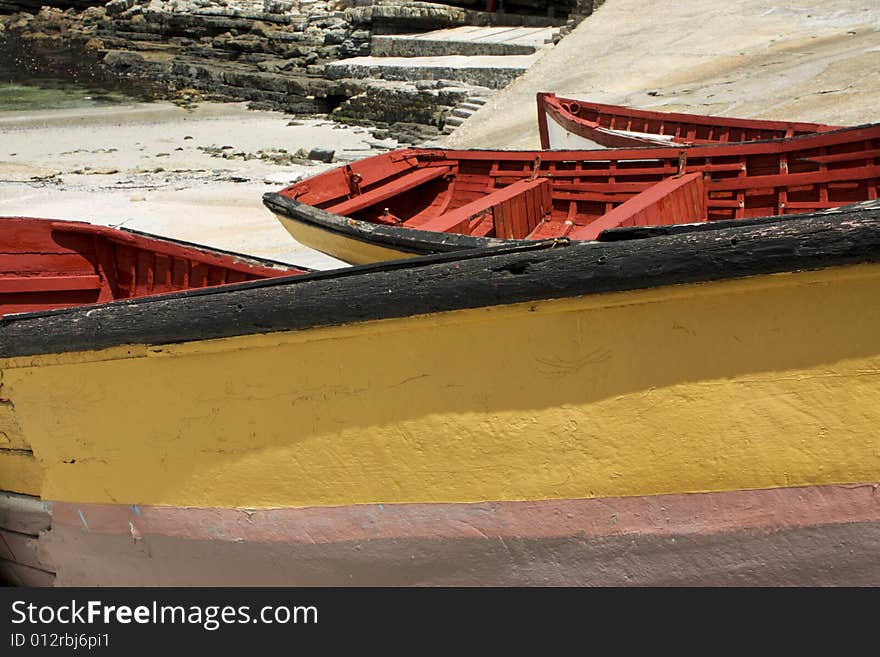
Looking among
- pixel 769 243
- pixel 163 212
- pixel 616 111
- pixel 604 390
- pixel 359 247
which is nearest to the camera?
pixel 769 243

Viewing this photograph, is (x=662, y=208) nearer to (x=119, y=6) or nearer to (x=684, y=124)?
(x=684, y=124)

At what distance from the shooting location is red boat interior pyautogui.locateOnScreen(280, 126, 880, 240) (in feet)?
18.8

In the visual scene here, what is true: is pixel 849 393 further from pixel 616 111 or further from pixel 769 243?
pixel 616 111

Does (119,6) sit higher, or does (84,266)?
(119,6)

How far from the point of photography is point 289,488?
3.10 m

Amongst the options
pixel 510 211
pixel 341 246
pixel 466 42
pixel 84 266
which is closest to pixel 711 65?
pixel 466 42

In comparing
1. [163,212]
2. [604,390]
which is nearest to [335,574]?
[604,390]

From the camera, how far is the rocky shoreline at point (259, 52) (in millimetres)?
19297

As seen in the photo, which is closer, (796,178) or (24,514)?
(24,514)

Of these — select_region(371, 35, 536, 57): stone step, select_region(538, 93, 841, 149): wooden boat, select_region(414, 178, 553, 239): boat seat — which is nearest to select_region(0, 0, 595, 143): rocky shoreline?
select_region(371, 35, 536, 57): stone step

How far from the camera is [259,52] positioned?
2822cm

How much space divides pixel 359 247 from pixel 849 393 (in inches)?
127

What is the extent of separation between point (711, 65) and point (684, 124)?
25.1 feet

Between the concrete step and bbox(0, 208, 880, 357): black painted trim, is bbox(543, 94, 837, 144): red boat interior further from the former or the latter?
the concrete step
